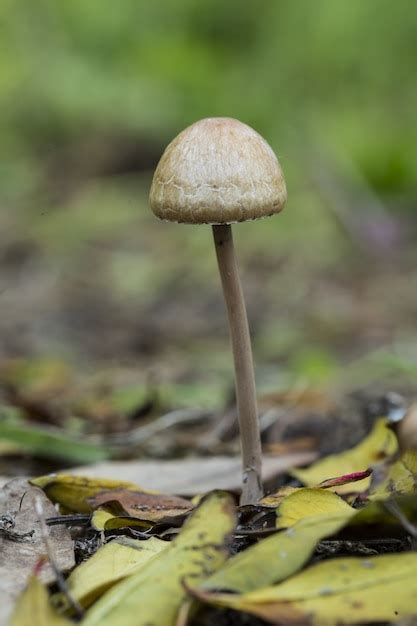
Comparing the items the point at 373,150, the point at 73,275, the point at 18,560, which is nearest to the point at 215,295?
the point at 73,275

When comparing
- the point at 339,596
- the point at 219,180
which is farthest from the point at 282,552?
the point at 219,180

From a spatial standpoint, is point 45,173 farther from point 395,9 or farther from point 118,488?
point 118,488

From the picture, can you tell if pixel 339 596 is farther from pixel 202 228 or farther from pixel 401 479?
pixel 202 228

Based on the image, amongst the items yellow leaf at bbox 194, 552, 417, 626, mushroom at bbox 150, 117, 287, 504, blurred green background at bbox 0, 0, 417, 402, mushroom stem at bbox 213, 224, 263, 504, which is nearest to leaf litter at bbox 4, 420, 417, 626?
yellow leaf at bbox 194, 552, 417, 626

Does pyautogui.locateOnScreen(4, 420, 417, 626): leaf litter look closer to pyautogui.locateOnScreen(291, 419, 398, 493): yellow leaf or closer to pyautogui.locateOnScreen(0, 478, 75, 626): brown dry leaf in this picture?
pyautogui.locateOnScreen(0, 478, 75, 626): brown dry leaf

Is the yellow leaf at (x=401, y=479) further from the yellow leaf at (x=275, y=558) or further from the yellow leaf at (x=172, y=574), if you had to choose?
the yellow leaf at (x=172, y=574)

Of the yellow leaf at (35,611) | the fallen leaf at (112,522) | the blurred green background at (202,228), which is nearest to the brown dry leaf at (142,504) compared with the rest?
the fallen leaf at (112,522)
